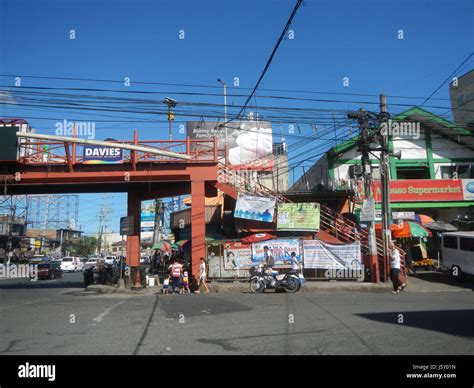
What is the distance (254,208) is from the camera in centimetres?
2233

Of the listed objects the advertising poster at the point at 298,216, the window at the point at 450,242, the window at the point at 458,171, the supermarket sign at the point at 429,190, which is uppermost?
the window at the point at 458,171

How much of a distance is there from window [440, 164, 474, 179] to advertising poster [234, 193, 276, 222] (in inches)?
572

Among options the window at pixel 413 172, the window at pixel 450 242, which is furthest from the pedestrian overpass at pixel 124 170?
the window at pixel 413 172

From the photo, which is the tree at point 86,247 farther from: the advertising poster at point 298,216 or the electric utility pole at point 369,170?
the electric utility pole at point 369,170

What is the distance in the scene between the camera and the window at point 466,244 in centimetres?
1953

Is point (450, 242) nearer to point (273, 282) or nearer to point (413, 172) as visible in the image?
point (273, 282)

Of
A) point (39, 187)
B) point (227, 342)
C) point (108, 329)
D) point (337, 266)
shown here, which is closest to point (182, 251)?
point (39, 187)

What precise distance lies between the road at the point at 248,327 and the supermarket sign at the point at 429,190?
13532 millimetres

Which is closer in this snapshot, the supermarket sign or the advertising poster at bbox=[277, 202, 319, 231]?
the advertising poster at bbox=[277, 202, 319, 231]

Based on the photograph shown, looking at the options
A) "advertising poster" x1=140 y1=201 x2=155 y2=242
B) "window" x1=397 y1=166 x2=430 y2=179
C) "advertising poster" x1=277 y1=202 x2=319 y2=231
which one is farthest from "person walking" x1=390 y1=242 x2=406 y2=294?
"advertising poster" x1=140 y1=201 x2=155 y2=242

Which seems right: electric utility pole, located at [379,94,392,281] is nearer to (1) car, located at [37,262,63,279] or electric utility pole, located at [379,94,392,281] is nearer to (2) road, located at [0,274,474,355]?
(2) road, located at [0,274,474,355]

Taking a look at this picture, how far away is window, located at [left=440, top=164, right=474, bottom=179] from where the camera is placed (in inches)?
1171
